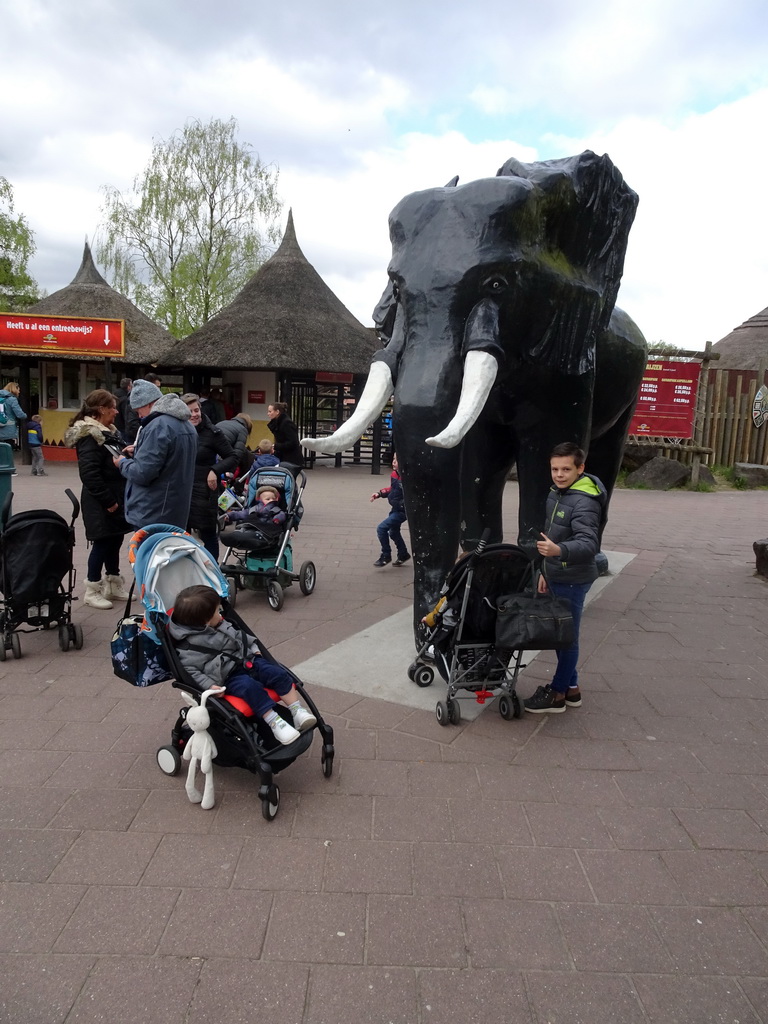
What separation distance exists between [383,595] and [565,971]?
4.41 meters

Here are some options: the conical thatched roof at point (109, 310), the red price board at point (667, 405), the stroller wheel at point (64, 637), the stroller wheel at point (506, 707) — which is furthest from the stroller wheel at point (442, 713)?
the conical thatched roof at point (109, 310)

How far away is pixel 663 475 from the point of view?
17094 mm

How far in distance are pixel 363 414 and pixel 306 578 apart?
9.13 feet

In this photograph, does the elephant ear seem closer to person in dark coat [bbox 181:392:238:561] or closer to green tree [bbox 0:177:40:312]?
person in dark coat [bbox 181:392:238:561]

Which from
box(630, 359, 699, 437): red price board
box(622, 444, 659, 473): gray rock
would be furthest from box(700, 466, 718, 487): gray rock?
box(622, 444, 659, 473): gray rock

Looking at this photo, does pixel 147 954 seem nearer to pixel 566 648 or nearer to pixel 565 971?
pixel 565 971

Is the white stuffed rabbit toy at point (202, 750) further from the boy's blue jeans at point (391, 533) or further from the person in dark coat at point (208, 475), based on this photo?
the boy's blue jeans at point (391, 533)

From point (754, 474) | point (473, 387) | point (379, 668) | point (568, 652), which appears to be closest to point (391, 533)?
point (379, 668)

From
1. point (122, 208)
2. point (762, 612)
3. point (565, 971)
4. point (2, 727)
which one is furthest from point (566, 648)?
point (122, 208)

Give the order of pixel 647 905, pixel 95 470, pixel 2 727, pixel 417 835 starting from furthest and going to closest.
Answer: pixel 95 470, pixel 2 727, pixel 417 835, pixel 647 905

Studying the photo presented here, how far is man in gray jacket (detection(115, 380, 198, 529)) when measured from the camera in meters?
5.08

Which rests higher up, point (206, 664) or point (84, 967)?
point (206, 664)

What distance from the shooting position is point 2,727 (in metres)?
3.67

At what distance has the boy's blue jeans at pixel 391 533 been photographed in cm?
750
